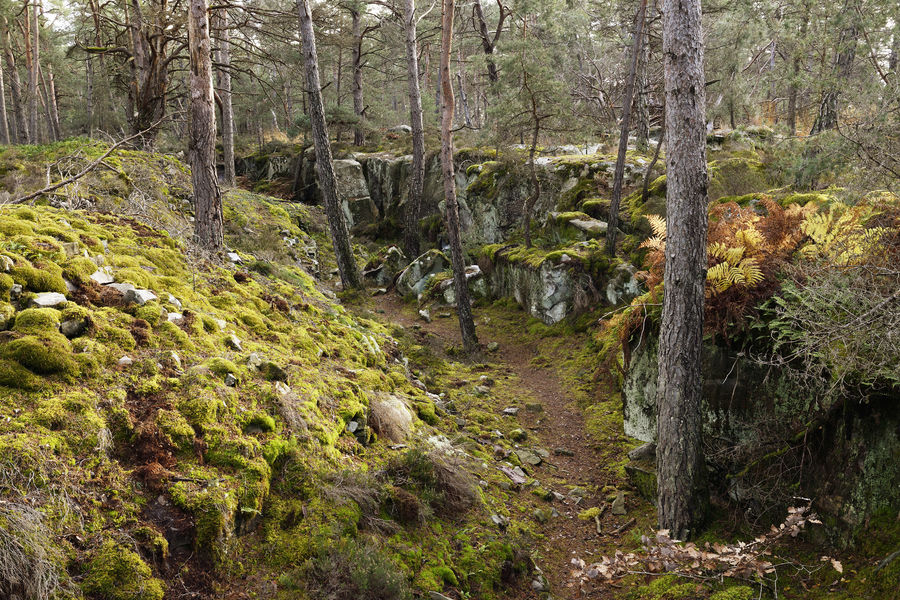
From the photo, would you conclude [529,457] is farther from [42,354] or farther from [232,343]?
[42,354]

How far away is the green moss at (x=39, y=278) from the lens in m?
4.28

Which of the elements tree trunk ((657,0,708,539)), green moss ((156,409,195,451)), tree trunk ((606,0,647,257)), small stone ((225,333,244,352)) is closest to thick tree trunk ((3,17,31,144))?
small stone ((225,333,244,352))

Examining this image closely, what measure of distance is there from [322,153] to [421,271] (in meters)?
4.69

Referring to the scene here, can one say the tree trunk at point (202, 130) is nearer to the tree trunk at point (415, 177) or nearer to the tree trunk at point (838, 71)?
the tree trunk at point (415, 177)

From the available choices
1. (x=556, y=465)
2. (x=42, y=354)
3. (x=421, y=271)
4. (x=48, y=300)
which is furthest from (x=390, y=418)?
(x=421, y=271)

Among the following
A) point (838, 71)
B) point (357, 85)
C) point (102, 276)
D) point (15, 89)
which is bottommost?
point (102, 276)

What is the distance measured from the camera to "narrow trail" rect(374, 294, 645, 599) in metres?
5.21

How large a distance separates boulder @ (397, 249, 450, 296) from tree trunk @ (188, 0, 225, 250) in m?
7.40

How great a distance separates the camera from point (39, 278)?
4371 mm

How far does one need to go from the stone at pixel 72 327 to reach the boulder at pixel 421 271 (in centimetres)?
1103

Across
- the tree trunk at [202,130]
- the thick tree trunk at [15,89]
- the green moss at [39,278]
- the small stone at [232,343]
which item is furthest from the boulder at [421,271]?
the thick tree trunk at [15,89]

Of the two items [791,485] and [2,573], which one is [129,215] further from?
[791,485]

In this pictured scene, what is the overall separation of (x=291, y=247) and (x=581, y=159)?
9723mm

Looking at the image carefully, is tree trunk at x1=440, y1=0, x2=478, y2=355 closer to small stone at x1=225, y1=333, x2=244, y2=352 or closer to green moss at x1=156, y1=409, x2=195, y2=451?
small stone at x1=225, y1=333, x2=244, y2=352
